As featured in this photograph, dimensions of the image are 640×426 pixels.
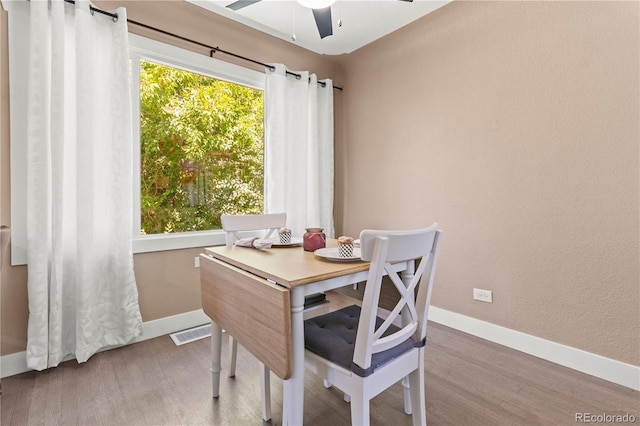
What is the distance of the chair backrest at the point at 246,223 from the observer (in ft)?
6.41

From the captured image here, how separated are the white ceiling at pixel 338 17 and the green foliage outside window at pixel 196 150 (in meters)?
0.57

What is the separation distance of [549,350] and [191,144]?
305 cm

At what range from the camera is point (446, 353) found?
2162 millimetres

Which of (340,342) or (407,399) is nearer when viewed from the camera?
(340,342)

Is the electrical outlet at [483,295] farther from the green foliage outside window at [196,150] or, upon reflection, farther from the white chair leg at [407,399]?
the green foliage outside window at [196,150]

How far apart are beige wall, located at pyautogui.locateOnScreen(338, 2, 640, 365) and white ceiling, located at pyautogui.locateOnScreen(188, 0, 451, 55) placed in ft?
0.53

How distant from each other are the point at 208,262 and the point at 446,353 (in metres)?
1.67

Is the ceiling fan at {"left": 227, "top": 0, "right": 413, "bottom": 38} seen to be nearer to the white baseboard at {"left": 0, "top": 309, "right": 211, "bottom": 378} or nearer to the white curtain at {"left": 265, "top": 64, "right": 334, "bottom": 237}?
the white curtain at {"left": 265, "top": 64, "right": 334, "bottom": 237}

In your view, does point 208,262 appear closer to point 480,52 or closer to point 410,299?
point 410,299

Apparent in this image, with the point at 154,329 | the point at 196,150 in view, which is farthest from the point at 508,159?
the point at 154,329

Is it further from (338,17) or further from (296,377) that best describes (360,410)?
(338,17)

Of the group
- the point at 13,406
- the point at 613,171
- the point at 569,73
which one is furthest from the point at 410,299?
the point at 13,406

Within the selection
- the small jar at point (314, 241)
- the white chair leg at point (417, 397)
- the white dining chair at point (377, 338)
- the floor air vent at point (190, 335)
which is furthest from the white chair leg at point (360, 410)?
the floor air vent at point (190, 335)

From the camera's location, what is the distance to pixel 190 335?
8.03 ft
